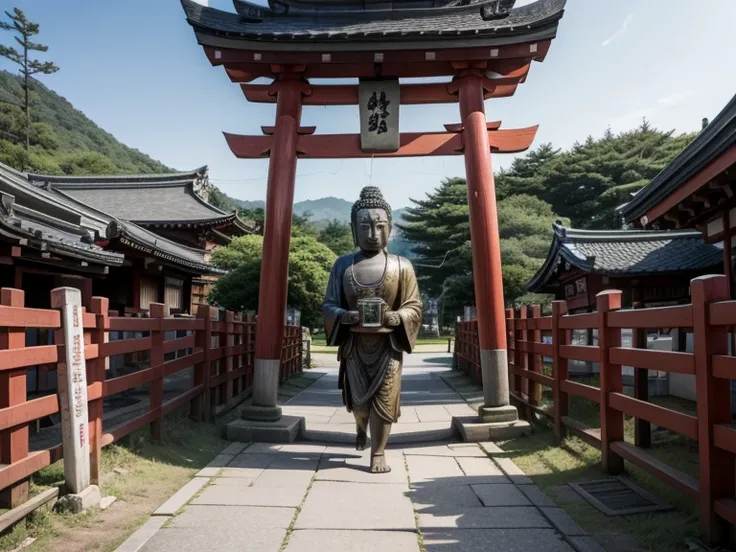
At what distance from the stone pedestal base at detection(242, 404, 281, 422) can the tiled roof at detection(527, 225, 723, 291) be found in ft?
23.5

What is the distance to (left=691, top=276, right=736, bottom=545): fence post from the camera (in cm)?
320

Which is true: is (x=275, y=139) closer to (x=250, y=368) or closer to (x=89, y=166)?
(x=250, y=368)

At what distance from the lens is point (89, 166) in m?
51.3

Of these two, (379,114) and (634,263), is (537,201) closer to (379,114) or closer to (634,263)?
(634,263)

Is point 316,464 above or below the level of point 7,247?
below

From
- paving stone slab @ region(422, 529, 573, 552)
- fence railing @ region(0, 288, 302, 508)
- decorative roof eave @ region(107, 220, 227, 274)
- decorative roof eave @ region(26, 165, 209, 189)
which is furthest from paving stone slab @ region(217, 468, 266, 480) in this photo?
decorative roof eave @ region(26, 165, 209, 189)

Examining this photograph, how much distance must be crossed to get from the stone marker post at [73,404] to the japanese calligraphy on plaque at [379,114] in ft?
17.0

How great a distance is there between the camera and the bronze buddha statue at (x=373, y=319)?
219 inches

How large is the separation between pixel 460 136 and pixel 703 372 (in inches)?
215

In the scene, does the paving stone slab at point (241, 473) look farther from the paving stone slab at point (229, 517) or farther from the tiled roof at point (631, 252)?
the tiled roof at point (631, 252)

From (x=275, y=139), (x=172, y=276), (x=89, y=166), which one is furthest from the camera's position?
(x=89, y=166)

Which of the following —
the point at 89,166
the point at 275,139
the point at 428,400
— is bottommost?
the point at 428,400

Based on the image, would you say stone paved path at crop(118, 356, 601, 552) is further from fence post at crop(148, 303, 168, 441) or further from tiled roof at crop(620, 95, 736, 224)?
tiled roof at crop(620, 95, 736, 224)

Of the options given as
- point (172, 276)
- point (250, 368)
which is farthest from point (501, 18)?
Result: point (172, 276)
